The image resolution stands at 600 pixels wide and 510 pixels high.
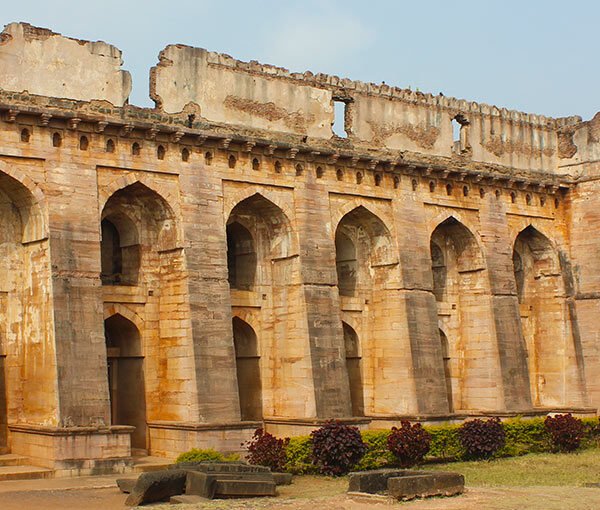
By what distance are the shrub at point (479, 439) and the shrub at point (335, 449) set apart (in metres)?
3.37

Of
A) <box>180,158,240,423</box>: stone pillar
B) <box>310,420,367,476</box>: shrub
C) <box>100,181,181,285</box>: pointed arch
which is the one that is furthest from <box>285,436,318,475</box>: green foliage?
<box>100,181,181,285</box>: pointed arch

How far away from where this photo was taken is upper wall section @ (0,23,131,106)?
68.7ft

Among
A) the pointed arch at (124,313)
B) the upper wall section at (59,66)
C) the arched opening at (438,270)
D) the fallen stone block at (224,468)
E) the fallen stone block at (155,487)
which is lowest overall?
the fallen stone block at (155,487)

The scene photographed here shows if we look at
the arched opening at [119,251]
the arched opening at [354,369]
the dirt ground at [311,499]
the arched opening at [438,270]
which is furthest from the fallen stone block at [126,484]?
the arched opening at [438,270]

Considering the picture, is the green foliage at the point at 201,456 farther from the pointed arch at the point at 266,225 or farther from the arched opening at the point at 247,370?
the pointed arch at the point at 266,225

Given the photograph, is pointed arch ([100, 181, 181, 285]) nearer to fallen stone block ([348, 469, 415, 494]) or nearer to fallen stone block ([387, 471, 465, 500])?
fallen stone block ([348, 469, 415, 494])

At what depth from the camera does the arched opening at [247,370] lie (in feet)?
80.3

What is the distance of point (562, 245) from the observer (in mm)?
30797

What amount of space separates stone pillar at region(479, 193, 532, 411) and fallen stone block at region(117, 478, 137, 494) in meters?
12.8

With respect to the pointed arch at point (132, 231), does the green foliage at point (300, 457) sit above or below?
below

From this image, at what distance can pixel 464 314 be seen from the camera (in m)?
28.8

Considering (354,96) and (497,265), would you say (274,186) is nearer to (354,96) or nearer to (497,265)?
(354,96)

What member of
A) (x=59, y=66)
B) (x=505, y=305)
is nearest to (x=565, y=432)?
(x=505, y=305)

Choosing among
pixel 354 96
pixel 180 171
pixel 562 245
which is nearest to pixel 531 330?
pixel 562 245
